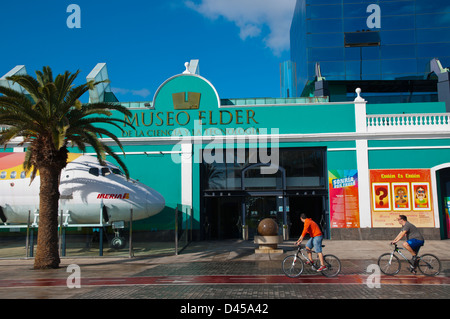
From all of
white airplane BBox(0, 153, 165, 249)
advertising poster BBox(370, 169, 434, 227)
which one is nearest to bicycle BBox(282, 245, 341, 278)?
white airplane BBox(0, 153, 165, 249)

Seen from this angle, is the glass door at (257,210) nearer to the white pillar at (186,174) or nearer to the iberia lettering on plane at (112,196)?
the white pillar at (186,174)

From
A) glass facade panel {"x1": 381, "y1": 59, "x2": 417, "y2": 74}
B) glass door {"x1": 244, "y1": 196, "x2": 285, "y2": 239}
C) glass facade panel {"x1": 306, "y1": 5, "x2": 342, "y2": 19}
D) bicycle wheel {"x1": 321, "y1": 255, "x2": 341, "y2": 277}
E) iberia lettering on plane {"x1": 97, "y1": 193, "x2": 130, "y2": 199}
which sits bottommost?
bicycle wheel {"x1": 321, "y1": 255, "x2": 341, "y2": 277}

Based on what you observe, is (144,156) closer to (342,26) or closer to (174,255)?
(174,255)

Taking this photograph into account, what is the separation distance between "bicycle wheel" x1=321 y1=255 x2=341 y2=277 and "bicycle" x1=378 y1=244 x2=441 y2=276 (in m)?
1.35

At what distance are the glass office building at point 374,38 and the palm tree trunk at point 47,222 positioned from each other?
25.6 metres

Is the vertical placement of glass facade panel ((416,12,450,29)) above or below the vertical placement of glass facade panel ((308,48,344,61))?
above

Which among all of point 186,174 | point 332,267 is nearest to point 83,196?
point 186,174

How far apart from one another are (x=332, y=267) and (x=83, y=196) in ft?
42.4

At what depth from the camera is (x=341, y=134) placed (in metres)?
24.9

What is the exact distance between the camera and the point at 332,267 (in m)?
13.3

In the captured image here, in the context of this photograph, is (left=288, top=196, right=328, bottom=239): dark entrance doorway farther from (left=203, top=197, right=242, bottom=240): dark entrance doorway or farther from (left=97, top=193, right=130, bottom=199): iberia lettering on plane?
(left=97, top=193, right=130, bottom=199): iberia lettering on plane

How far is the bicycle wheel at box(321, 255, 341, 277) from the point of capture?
12844 millimetres

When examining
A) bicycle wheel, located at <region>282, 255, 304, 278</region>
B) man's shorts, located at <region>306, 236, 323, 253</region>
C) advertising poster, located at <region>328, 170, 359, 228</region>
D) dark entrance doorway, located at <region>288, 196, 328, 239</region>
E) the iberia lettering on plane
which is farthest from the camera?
dark entrance doorway, located at <region>288, 196, 328, 239</region>
